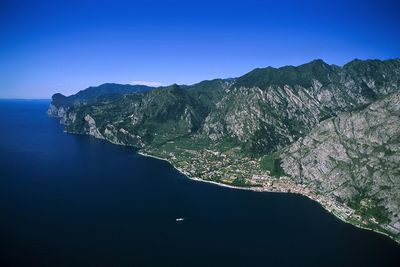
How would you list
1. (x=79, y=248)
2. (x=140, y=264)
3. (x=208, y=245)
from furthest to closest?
(x=208, y=245) < (x=79, y=248) < (x=140, y=264)

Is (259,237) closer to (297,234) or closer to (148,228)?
(297,234)

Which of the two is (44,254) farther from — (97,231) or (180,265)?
(180,265)

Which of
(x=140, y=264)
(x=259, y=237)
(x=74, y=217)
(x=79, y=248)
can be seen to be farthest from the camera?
(x=74, y=217)

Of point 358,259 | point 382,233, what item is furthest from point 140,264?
point 382,233

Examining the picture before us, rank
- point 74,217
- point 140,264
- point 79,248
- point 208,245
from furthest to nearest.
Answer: point 74,217
point 208,245
point 79,248
point 140,264

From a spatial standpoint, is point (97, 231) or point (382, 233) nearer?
point (97, 231)

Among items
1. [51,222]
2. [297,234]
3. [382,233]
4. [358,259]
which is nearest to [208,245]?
[297,234]

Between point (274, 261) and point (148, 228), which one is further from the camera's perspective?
point (148, 228)

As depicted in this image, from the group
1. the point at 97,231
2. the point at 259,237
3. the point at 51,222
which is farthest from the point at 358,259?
the point at 51,222

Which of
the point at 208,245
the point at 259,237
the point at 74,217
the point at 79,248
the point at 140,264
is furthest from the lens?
the point at 74,217
